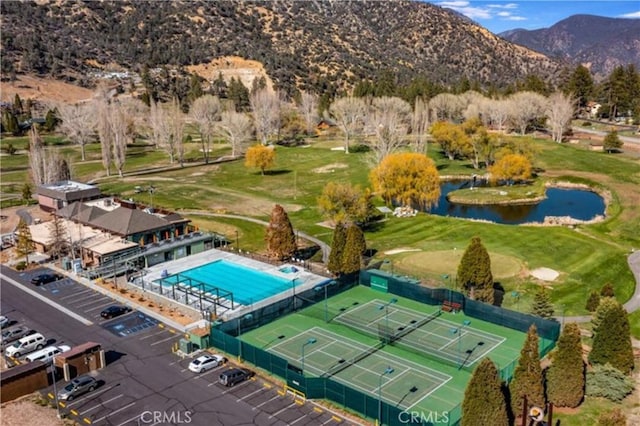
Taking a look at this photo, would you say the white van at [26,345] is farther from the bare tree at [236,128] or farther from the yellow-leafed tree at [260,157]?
the bare tree at [236,128]

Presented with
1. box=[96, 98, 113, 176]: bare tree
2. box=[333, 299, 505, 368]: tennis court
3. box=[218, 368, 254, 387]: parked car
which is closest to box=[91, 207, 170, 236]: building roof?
box=[333, 299, 505, 368]: tennis court

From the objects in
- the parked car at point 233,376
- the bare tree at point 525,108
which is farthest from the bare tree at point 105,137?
the bare tree at point 525,108

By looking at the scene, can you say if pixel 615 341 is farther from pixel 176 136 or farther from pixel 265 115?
pixel 265 115

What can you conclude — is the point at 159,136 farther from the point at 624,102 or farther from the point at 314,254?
the point at 624,102

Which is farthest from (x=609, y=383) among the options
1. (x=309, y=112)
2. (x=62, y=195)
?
(x=309, y=112)

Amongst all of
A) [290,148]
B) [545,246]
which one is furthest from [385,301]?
[290,148]

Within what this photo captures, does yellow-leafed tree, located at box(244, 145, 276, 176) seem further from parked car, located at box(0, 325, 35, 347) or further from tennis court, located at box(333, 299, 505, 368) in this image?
parked car, located at box(0, 325, 35, 347)
